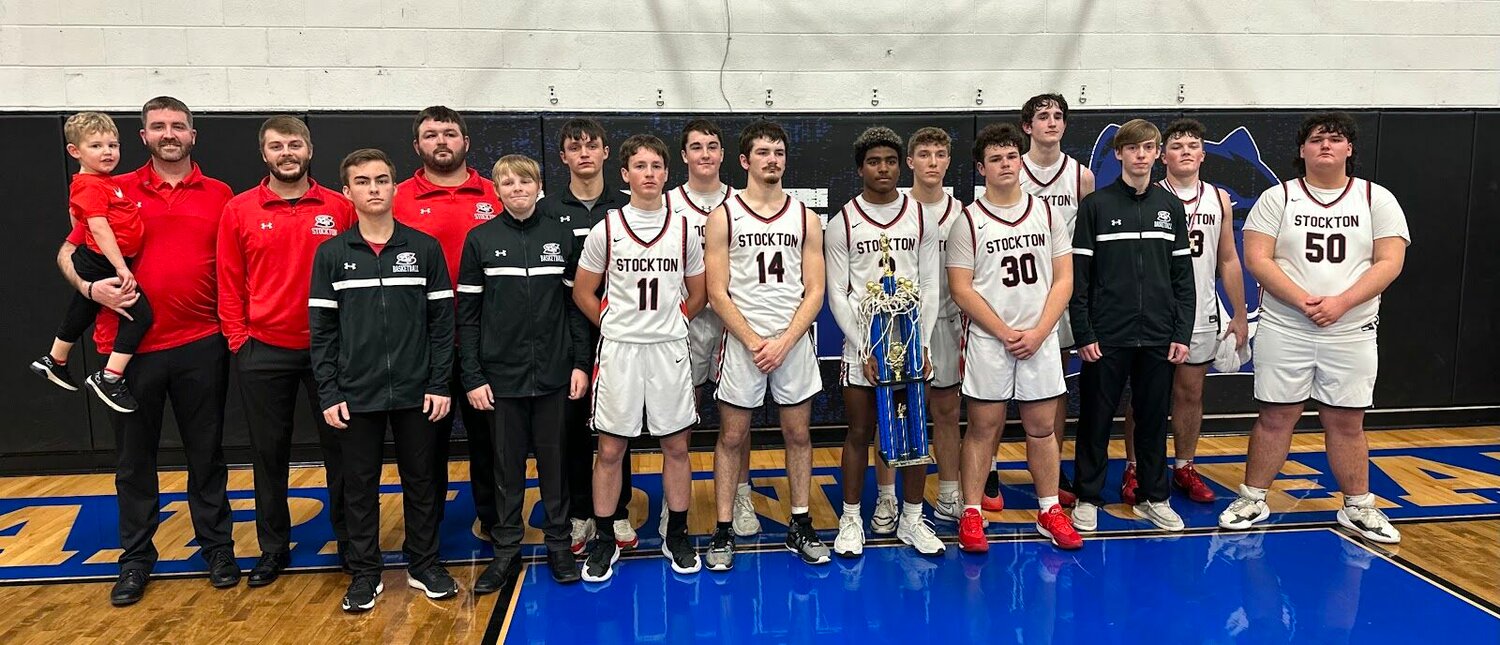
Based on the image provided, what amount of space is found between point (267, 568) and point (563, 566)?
1.18 meters

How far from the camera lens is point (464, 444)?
205 inches

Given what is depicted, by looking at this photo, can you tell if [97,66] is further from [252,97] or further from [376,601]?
[376,601]

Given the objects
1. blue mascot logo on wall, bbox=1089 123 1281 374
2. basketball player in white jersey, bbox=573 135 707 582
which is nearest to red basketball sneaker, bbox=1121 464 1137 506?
blue mascot logo on wall, bbox=1089 123 1281 374

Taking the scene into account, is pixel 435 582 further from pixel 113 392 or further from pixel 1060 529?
pixel 1060 529

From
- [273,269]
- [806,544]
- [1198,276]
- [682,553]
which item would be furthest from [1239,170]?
[273,269]

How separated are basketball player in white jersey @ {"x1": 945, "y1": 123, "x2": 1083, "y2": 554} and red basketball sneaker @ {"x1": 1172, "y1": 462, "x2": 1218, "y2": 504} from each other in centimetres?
102

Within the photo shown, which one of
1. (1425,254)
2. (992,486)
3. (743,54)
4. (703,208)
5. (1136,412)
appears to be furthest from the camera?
(1425,254)

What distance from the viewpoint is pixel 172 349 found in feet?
10.4

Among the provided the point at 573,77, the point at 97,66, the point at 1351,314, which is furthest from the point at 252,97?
the point at 1351,314

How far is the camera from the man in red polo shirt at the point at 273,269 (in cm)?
309

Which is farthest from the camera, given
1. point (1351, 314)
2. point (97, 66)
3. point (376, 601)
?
point (97, 66)

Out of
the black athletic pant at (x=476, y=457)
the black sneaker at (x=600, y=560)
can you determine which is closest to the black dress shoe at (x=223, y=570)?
the black athletic pant at (x=476, y=457)

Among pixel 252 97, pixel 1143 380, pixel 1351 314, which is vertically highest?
pixel 252 97

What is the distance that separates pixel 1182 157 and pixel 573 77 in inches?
136
